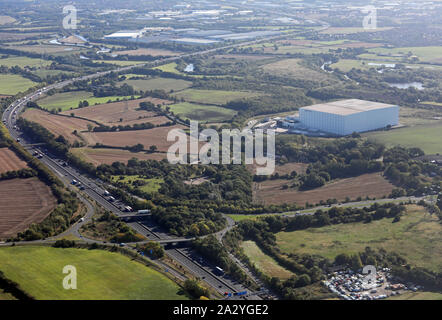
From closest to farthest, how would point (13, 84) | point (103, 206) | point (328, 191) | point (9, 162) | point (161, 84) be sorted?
1. point (103, 206)
2. point (328, 191)
3. point (9, 162)
4. point (13, 84)
5. point (161, 84)

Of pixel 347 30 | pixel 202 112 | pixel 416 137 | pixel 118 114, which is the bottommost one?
pixel 416 137

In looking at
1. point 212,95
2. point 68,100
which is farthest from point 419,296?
point 68,100

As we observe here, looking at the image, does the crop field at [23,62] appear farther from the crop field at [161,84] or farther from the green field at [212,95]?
the green field at [212,95]

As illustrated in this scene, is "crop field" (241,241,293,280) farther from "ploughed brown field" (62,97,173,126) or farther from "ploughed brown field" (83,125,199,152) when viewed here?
"ploughed brown field" (62,97,173,126)

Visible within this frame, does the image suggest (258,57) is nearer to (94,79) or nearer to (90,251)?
(94,79)

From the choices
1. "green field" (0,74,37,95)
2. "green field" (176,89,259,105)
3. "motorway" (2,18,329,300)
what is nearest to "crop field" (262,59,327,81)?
"green field" (176,89,259,105)

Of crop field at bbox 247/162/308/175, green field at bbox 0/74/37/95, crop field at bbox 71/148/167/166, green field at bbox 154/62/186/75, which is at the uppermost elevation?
green field at bbox 154/62/186/75

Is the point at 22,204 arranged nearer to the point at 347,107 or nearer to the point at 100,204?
the point at 100,204
